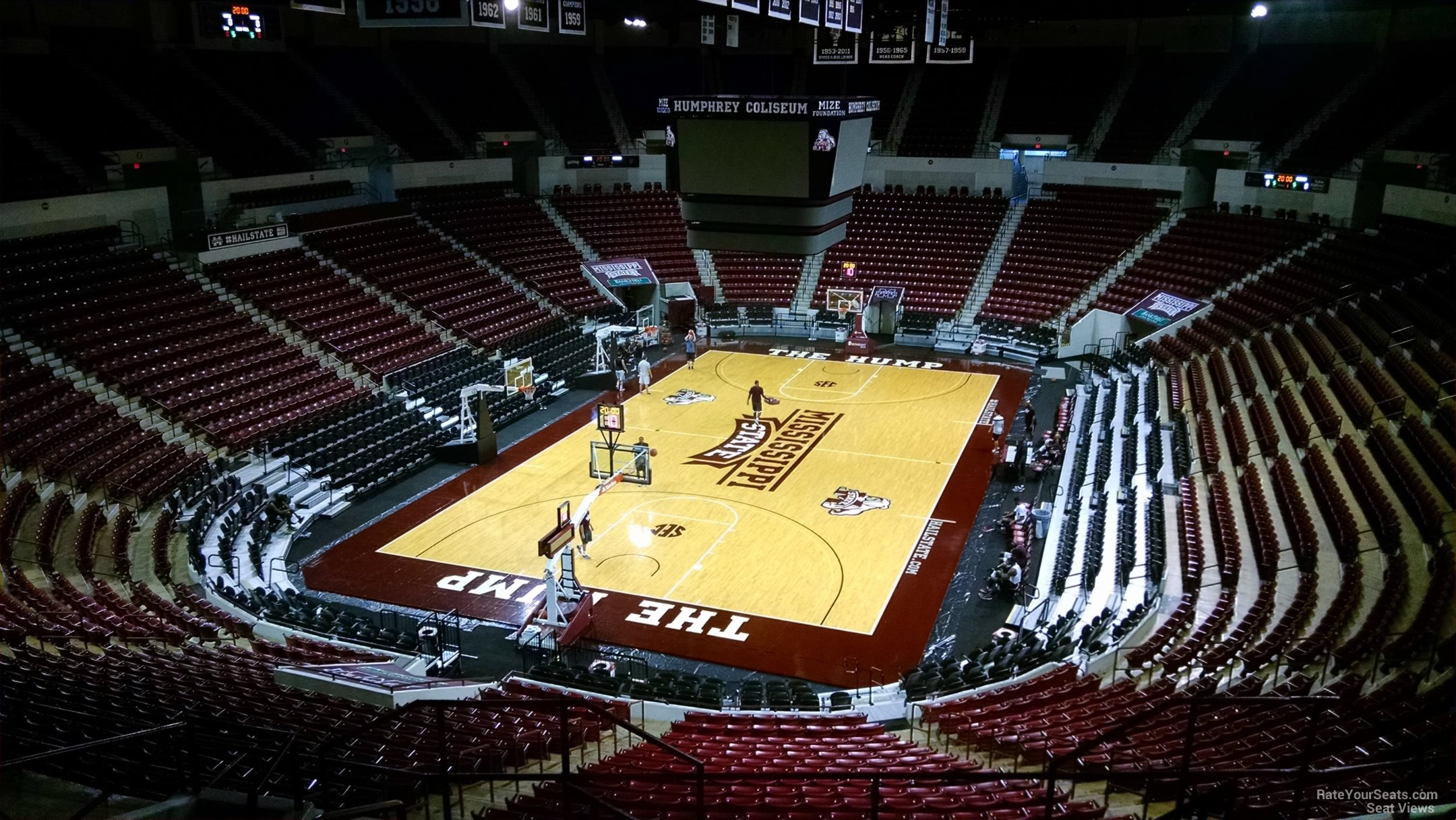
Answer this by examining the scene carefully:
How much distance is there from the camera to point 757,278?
40000 mm

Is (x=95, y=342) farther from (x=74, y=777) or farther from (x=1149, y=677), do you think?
(x=1149, y=677)

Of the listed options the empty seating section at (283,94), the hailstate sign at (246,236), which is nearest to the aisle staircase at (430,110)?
the empty seating section at (283,94)

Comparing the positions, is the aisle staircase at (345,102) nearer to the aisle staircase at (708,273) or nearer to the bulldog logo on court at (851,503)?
the aisle staircase at (708,273)

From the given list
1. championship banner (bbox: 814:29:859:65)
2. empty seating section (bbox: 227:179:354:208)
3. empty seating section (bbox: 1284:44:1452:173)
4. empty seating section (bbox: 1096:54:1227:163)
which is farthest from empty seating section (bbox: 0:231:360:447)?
empty seating section (bbox: 1284:44:1452:173)

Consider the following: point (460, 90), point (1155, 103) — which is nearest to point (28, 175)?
point (460, 90)

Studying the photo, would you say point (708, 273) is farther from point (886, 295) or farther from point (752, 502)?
point (752, 502)

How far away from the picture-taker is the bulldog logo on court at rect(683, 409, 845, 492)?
22.9 m

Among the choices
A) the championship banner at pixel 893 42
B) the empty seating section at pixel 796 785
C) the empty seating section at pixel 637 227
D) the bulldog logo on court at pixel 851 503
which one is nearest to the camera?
the empty seating section at pixel 796 785

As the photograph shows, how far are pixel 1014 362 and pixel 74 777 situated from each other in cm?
2976

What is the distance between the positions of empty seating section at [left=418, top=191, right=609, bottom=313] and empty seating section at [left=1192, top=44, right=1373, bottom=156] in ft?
79.7

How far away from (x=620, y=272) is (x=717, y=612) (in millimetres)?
23178

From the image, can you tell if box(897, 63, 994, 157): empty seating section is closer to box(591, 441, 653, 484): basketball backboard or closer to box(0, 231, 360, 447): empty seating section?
box(591, 441, 653, 484): basketball backboard

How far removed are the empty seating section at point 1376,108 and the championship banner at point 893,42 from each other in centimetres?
1868

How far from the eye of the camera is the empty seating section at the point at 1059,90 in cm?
4216
